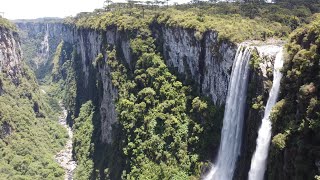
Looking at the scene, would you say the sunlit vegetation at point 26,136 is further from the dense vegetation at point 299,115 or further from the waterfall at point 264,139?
the dense vegetation at point 299,115

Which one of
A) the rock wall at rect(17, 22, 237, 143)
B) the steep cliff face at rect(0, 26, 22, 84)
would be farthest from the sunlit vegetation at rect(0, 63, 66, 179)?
the rock wall at rect(17, 22, 237, 143)

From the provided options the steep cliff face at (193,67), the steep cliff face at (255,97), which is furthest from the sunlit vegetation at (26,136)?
the steep cliff face at (255,97)

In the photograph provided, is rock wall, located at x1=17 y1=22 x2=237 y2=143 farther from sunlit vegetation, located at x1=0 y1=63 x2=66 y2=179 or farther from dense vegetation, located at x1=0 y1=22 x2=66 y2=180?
dense vegetation, located at x1=0 y1=22 x2=66 y2=180

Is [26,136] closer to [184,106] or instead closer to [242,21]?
[184,106]

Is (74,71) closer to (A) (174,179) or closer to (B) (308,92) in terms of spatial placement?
(A) (174,179)

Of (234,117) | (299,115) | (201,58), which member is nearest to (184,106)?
(201,58)
